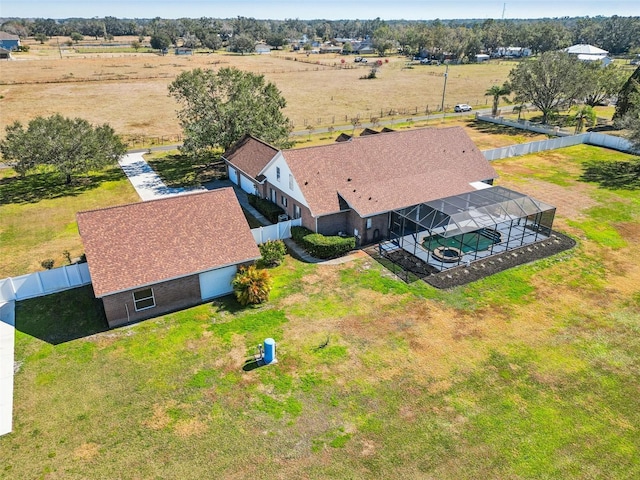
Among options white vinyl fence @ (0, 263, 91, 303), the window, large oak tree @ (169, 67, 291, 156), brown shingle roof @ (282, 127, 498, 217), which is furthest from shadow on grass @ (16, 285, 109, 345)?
large oak tree @ (169, 67, 291, 156)

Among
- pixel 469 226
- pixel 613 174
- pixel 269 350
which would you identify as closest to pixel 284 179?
pixel 469 226

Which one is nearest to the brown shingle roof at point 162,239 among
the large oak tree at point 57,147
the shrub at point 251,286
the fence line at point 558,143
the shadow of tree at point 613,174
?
the shrub at point 251,286

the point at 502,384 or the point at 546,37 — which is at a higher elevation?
the point at 546,37

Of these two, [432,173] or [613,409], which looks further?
[432,173]

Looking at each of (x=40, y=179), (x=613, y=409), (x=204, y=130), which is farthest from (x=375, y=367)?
(x=40, y=179)

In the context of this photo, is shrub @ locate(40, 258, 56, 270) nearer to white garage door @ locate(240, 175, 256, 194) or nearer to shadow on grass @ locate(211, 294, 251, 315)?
shadow on grass @ locate(211, 294, 251, 315)

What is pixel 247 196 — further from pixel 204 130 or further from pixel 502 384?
pixel 502 384
